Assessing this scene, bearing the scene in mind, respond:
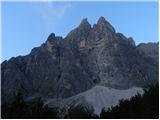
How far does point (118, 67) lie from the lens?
18738 centimetres

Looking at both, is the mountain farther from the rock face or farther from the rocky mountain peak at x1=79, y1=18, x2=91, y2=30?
the rocky mountain peak at x1=79, y1=18, x2=91, y2=30

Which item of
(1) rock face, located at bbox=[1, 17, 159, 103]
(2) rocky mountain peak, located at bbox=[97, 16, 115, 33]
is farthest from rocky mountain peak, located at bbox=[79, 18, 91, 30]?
(2) rocky mountain peak, located at bbox=[97, 16, 115, 33]

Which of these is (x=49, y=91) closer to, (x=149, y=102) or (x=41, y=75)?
(x=41, y=75)

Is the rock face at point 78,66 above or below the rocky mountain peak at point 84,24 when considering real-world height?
below

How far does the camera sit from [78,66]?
176 metres

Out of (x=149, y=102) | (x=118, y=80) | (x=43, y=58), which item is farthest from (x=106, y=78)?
(x=149, y=102)

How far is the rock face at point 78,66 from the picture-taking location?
164500mm

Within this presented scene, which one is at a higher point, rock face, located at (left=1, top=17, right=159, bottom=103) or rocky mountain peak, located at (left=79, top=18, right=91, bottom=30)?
rocky mountain peak, located at (left=79, top=18, right=91, bottom=30)

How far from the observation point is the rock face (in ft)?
540

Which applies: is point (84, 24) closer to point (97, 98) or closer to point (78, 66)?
point (78, 66)

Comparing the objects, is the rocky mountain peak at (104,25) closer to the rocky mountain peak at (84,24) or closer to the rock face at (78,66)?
the rock face at (78,66)

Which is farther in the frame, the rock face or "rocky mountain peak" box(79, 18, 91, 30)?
"rocky mountain peak" box(79, 18, 91, 30)

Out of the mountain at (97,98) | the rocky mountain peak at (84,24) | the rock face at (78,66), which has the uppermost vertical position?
the rocky mountain peak at (84,24)

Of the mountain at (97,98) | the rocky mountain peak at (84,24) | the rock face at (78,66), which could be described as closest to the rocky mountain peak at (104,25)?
the rock face at (78,66)
